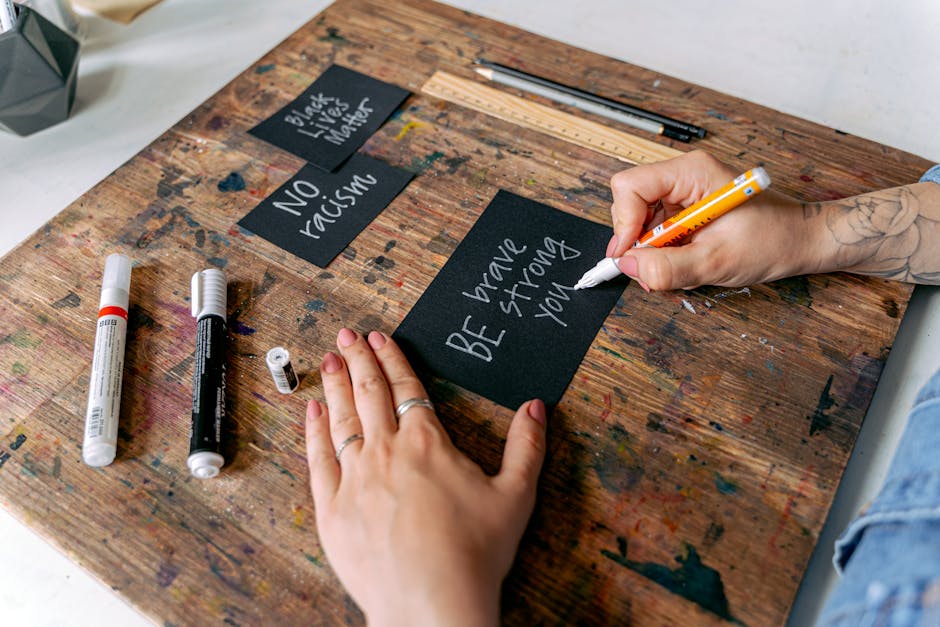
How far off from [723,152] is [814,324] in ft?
1.06

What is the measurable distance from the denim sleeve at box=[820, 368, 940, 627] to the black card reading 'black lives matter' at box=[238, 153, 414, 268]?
26.9 inches

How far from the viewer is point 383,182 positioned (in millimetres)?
921

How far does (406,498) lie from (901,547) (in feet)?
1.42

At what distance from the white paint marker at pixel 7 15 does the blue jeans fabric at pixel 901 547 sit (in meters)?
1.31

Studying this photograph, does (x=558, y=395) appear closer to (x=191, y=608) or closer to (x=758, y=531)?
(x=758, y=531)

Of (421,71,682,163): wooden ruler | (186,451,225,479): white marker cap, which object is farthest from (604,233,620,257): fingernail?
(186,451,225,479): white marker cap

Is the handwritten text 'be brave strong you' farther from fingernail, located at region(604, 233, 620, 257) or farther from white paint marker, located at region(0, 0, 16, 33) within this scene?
white paint marker, located at region(0, 0, 16, 33)

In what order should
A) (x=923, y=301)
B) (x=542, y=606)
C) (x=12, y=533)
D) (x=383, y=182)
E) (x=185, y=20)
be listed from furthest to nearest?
(x=185, y=20) < (x=383, y=182) < (x=923, y=301) < (x=12, y=533) < (x=542, y=606)

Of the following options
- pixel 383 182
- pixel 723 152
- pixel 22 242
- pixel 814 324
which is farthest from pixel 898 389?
pixel 22 242

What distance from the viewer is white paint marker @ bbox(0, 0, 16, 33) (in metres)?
0.95

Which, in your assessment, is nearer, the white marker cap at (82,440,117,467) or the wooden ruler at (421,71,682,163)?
the white marker cap at (82,440,117,467)

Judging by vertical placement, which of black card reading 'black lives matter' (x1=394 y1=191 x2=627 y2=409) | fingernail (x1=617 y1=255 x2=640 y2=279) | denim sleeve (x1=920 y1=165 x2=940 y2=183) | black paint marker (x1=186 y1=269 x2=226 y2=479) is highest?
denim sleeve (x1=920 y1=165 x2=940 y2=183)

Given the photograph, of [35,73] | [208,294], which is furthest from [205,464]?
[35,73]

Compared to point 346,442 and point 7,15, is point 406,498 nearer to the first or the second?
point 346,442
